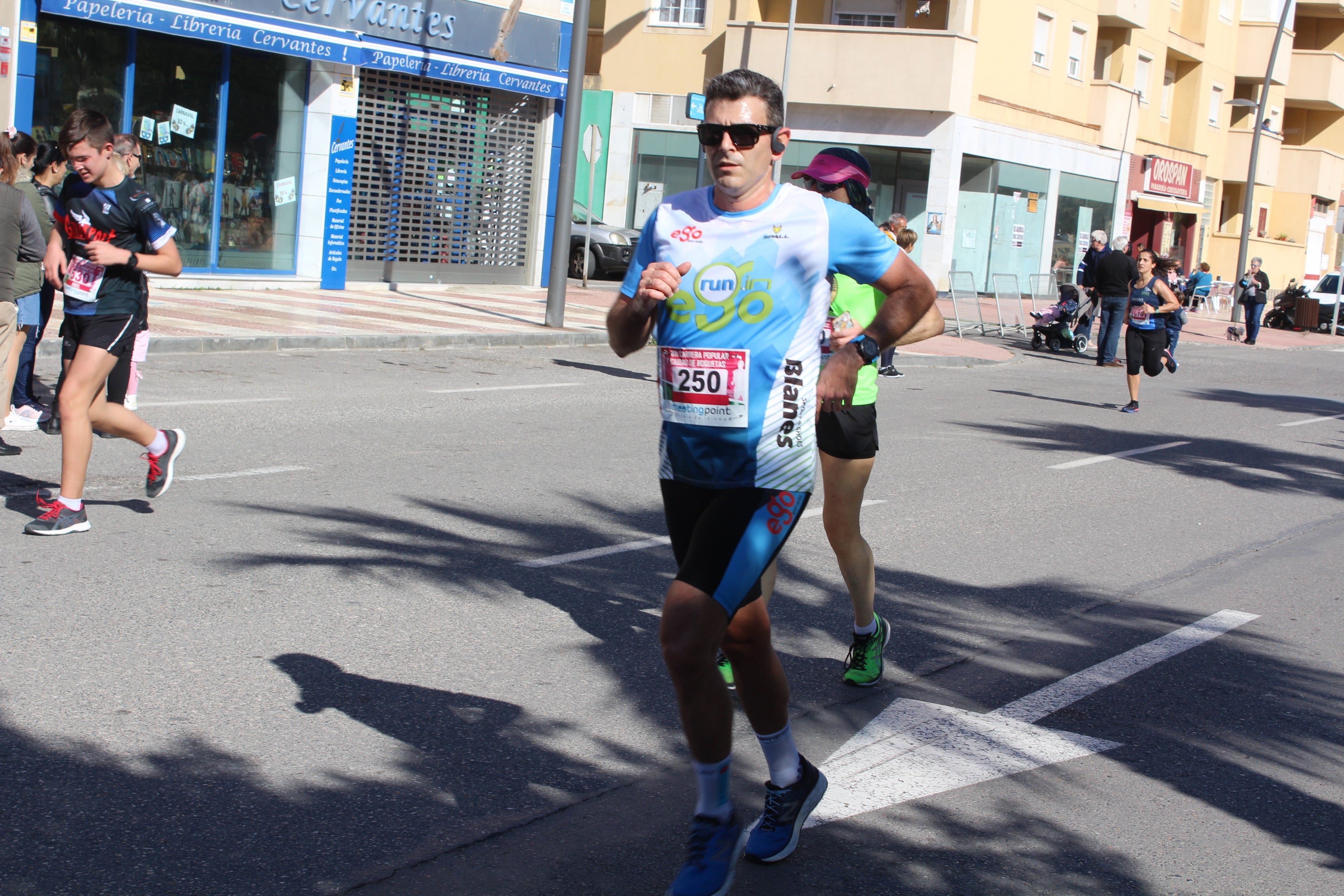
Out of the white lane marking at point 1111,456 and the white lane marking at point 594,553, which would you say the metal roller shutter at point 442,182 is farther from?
the white lane marking at point 594,553

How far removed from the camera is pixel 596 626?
552cm

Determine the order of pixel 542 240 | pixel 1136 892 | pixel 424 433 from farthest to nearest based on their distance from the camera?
pixel 542 240 → pixel 424 433 → pixel 1136 892

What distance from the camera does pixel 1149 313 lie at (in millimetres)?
13992

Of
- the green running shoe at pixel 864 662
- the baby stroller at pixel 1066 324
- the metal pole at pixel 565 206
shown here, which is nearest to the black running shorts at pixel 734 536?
the green running shoe at pixel 864 662

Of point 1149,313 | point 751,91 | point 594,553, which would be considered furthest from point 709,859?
point 1149,313

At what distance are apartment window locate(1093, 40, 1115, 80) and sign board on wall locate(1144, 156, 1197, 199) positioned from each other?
112 inches

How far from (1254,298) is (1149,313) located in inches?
656

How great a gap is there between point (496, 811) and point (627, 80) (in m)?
32.8

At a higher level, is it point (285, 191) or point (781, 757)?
point (285, 191)

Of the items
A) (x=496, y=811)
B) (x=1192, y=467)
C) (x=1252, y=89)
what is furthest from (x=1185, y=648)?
(x=1252, y=89)

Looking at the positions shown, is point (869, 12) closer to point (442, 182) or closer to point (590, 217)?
point (590, 217)

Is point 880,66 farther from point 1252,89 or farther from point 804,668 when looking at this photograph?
point 804,668

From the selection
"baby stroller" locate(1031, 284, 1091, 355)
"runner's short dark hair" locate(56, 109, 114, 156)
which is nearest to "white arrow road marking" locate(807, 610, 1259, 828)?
"runner's short dark hair" locate(56, 109, 114, 156)

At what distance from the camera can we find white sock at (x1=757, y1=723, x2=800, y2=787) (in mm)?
3535
